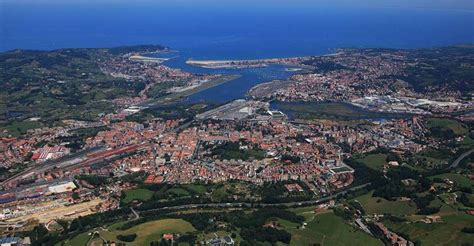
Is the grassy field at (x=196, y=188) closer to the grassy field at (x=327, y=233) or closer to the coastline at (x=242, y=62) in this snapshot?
the grassy field at (x=327, y=233)

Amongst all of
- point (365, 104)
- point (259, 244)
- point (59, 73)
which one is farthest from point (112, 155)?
point (59, 73)

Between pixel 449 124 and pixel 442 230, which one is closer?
pixel 442 230

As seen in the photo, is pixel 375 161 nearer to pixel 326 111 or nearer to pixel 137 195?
pixel 326 111

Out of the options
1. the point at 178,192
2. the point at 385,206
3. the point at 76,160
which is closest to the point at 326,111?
the point at 385,206

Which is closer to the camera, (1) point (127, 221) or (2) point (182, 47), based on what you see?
(1) point (127, 221)

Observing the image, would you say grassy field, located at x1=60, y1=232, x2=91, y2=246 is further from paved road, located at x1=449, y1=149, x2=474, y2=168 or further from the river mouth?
the river mouth

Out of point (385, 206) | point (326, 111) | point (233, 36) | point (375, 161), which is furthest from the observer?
point (233, 36)

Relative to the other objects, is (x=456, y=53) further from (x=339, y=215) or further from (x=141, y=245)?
(x=141, y=245)
